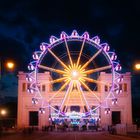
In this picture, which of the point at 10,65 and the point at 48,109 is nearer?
the point at 10,65

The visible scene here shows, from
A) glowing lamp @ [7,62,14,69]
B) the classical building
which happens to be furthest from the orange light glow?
the classical building

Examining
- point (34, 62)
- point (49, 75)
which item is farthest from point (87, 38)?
point (49, 75)

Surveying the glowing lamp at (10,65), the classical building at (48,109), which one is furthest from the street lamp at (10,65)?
the classical building at (48,109)

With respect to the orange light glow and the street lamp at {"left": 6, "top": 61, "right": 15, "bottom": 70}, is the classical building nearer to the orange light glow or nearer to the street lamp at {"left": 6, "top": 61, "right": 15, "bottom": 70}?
the street lamp at {"left": 6, "top": 61, "right": 15, "bottom": 70}

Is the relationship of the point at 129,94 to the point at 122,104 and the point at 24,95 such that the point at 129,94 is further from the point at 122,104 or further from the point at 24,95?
the point at 24,95

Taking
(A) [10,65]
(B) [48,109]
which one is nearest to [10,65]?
(A) [10,65]

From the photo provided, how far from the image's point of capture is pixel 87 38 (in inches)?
3233

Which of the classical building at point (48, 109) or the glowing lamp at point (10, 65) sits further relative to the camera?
the classical building at point (48, 109)

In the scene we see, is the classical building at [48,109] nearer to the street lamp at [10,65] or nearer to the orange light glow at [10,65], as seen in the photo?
the street lamp at [10,65]

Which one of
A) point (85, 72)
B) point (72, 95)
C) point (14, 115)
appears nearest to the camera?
point (85, 72)

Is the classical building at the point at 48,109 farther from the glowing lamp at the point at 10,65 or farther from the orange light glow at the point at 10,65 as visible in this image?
the glowing lamp at the point at 10,65

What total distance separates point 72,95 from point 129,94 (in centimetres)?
1465

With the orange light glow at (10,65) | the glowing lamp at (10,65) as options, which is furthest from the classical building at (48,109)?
the glowing lamp at (10,65)

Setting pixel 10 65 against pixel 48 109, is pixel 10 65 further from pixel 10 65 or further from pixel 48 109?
pixel 48 109
